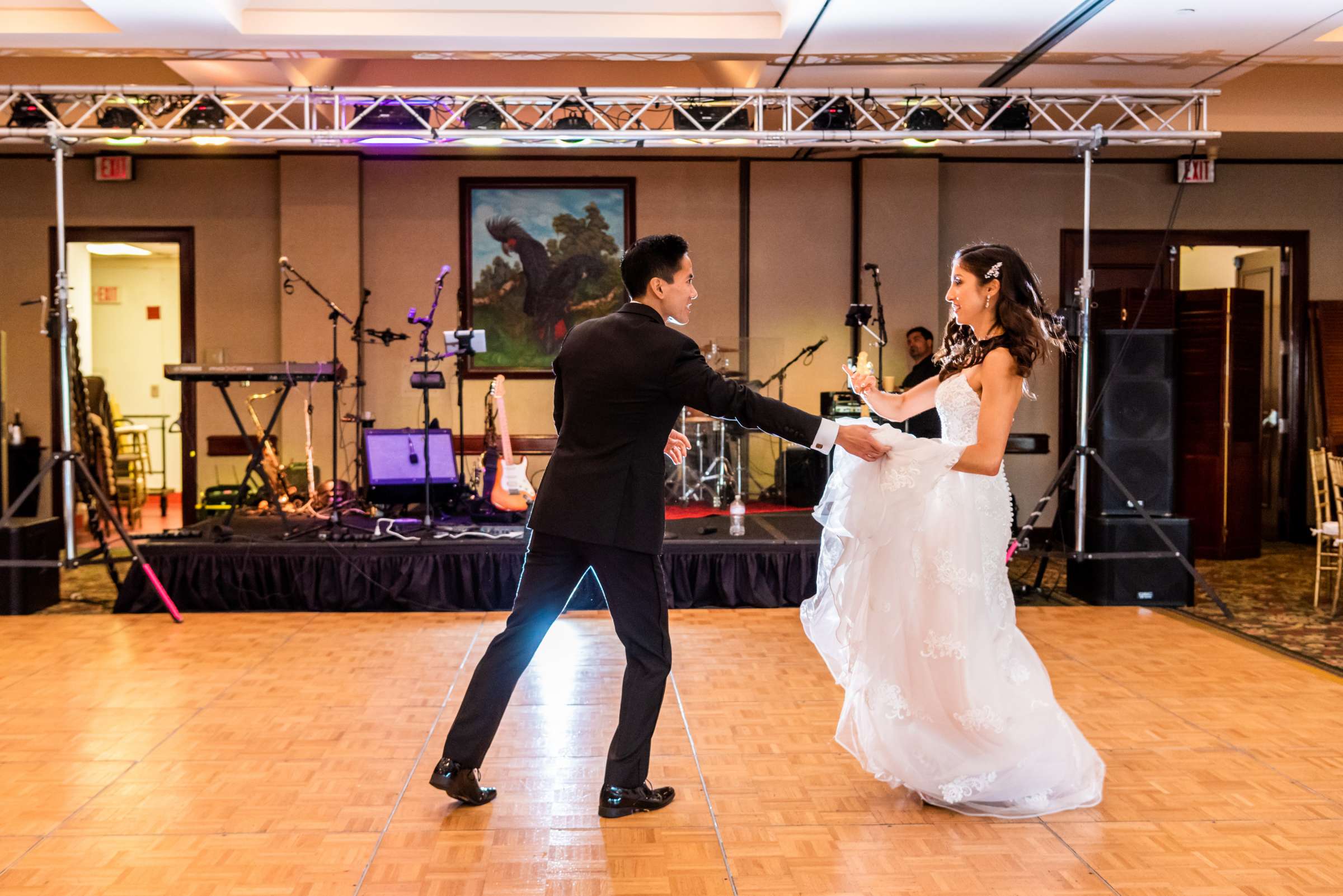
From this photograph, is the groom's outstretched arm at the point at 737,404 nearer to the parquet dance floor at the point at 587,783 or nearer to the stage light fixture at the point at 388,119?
the parquet dance floor at the point at 587,783

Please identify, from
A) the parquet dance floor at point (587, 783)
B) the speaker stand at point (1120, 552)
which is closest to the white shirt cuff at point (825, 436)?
the parquet dance floor at point (587, 783)

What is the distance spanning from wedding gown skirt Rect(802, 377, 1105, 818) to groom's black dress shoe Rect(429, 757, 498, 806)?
1.06 meters

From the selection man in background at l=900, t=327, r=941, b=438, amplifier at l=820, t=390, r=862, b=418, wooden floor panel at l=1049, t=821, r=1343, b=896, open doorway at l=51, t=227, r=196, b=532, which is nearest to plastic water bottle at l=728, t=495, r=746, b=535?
man in background at l=900, t=327, r=941, b=438

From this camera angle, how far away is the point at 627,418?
9.61ft

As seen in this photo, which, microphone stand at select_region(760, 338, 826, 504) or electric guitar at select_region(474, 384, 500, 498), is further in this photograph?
microphone stand at select_region(760, 338, 826, 504)

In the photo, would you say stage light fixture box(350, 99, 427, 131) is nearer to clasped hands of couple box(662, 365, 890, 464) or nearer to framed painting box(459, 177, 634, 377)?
framed painting box(459, 177, 634, 377)

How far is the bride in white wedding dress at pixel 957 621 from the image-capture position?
3.08 meters

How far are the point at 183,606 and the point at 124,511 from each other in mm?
5323

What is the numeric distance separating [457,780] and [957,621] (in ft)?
4.80

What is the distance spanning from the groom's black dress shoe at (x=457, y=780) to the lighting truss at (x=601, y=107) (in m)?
4.30

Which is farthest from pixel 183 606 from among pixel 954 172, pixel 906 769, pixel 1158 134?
pixel 954 172

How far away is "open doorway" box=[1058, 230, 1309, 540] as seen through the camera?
940 centimetres

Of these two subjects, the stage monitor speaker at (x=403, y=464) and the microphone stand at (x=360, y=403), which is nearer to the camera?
the stage monitor speaker at (x=403, y=464)

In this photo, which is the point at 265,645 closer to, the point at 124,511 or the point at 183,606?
the point at 183,606
